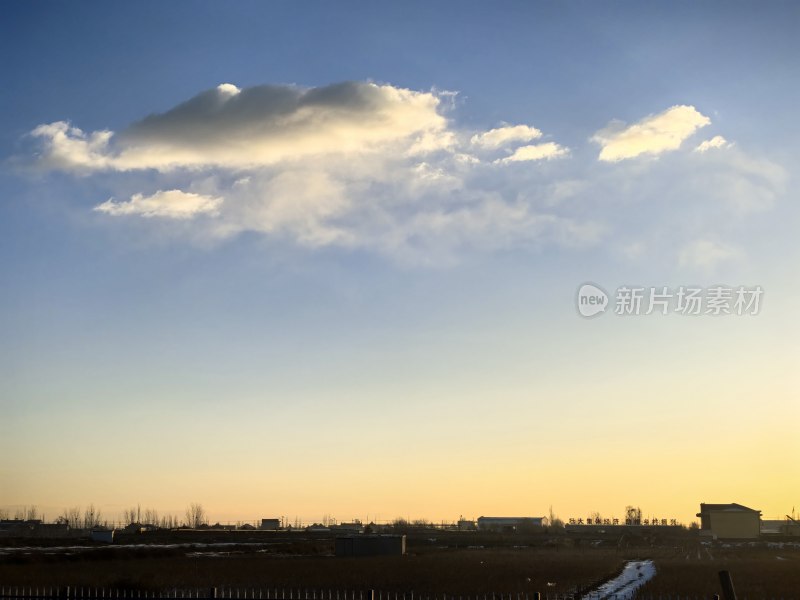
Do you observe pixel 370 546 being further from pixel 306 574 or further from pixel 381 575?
pixel 306 574

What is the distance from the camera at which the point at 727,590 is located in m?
22.7

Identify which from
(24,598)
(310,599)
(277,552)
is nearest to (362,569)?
(310,599)

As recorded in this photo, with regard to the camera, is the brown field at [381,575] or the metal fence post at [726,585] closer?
the metal fence post at [726,585]

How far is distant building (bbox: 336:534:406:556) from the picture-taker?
A: 8850 cm

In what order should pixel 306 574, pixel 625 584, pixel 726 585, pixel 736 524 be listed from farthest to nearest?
pixel 736 524 → pixel 306 574 → pixel 625 584 → pixel 726 585

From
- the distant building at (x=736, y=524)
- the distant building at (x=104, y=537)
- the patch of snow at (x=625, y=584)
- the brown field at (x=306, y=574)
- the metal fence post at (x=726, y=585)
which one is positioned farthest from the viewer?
the distant building at (x=736, y=524)

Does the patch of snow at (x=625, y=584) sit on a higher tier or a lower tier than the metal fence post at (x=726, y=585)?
lower

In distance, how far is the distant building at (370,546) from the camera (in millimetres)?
88500

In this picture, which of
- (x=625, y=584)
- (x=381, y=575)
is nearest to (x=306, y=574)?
(x=381, y=575)

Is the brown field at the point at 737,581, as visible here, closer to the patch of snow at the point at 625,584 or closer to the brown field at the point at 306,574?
the patch of snow at the point at 625,584

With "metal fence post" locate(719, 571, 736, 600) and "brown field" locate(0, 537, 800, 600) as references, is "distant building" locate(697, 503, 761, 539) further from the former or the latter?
"metal fence post" locate(719, 571, 736, 600)

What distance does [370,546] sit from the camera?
90438mm

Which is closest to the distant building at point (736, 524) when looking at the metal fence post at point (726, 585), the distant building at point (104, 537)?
the distant building at point (104, 537)

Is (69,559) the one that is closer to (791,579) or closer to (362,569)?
(362,569)
